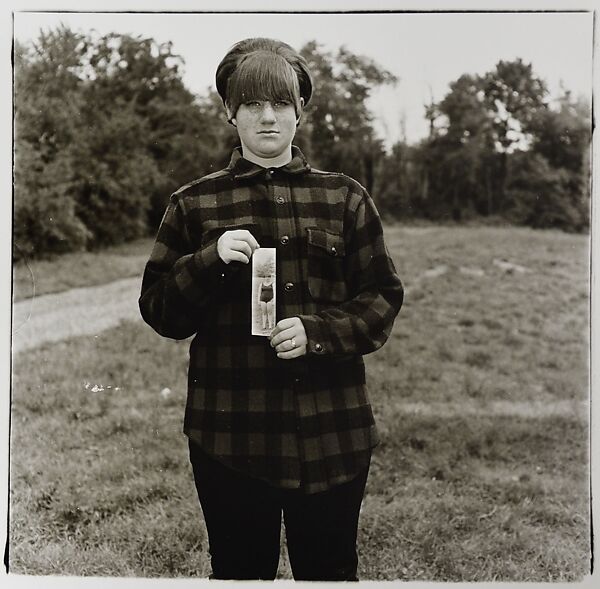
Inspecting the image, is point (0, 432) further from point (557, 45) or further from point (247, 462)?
point (557, 45)

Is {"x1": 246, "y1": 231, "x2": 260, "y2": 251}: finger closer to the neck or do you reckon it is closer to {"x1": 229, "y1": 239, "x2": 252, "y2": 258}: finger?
{"x1": 229, "y1": 239, "x2": 252, "y2": 258}: finger

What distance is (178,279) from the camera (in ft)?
4.09

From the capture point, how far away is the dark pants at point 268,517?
1.31 m

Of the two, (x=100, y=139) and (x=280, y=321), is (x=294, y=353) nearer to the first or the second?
(x=280, y=321)

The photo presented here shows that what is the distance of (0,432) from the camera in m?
1.73

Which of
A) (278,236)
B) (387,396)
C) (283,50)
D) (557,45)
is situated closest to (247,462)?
(278,236)

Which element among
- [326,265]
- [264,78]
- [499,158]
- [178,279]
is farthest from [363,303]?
[499,158]

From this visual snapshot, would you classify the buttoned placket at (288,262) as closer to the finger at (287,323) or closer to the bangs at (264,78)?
the finger at (287,323)

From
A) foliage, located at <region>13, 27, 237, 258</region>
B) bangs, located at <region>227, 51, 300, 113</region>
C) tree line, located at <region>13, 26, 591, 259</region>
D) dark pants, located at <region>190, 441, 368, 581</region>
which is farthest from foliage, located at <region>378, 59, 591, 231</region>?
dark pants, located at <region>190, 441, 368, 581</region>

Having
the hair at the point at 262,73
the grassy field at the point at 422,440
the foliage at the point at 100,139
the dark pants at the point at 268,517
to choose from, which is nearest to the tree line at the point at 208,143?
the foliage at the point at 100,139

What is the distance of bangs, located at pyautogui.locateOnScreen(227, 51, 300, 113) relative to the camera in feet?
4.23

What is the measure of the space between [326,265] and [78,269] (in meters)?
0.85

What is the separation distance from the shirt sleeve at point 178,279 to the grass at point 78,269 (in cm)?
46

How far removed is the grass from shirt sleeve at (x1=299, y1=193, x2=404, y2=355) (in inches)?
25.0
